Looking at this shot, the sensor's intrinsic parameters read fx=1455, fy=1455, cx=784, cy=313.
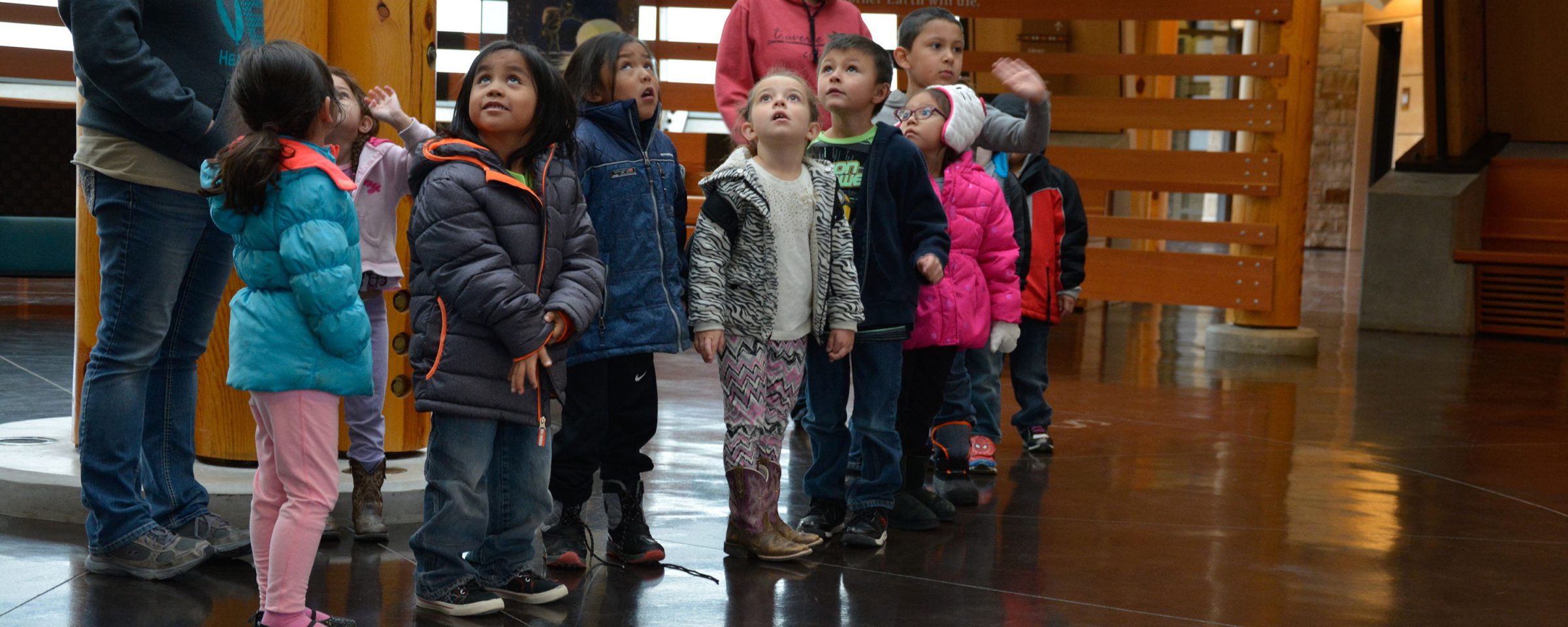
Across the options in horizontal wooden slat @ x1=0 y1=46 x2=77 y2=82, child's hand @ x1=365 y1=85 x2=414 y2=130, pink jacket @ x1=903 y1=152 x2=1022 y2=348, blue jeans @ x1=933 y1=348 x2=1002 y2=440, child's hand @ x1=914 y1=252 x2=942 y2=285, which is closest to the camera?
child's hand @ x1=365 y1=85 x2=414 y2=130

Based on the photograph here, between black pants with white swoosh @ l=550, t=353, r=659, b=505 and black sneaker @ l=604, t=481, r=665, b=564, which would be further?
black sneaker @ l=604, t=481, r=665, b=564

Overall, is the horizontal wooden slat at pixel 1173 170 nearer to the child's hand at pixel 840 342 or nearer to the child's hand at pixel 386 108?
the child's hand at pixel 840 342

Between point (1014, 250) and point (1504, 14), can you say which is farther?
point (1504, 14)

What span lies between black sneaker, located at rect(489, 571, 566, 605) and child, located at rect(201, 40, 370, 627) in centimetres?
45

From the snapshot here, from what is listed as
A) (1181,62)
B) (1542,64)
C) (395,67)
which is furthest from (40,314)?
(1542,64)

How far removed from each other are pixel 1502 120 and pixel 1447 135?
56 centimetres

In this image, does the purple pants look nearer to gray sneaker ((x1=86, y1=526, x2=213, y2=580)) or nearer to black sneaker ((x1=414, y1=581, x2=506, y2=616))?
gray sneaker ((x1=86, y1=526, x2=213, y2=580))

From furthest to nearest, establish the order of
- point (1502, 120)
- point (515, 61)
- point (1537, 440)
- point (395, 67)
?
point (1502, 120), point (1537, 440), point (395, 67), point (515, 61)

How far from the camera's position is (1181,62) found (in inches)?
359

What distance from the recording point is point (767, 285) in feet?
11.5

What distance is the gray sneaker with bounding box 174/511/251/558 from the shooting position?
11.1ft

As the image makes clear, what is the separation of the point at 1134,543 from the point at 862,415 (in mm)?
831

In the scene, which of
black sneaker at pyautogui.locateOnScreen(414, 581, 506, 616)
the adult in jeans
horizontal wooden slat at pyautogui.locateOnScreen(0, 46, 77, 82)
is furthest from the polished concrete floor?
horizontal wooden slat at pyautogui.locateOnScreen(0, 46, 77, 82)

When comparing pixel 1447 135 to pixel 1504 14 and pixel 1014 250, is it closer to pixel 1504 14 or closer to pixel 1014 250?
pixel 1504 14
